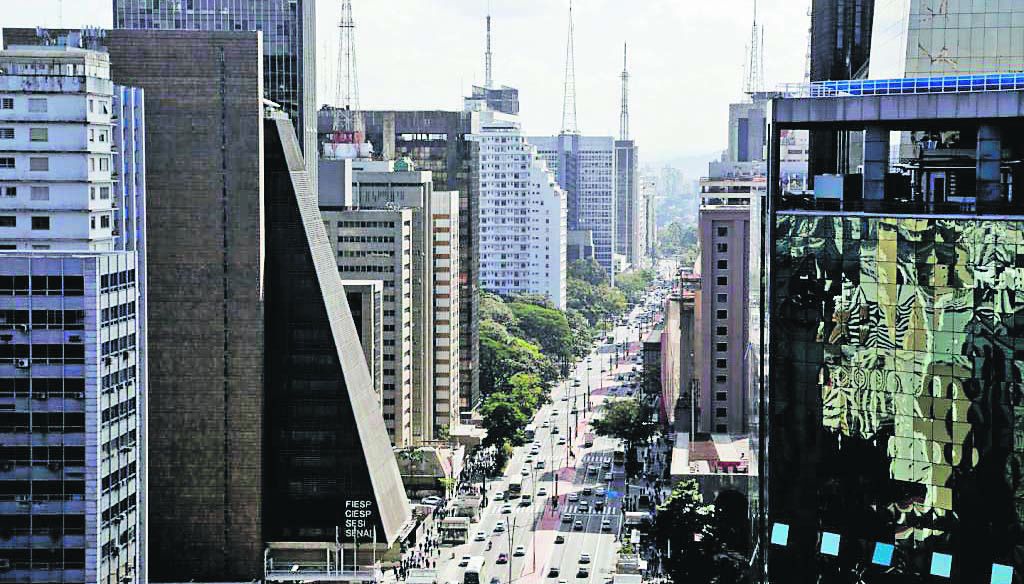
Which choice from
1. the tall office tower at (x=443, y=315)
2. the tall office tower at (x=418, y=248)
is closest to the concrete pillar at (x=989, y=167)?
the tall office tower at (x=418, y=248)

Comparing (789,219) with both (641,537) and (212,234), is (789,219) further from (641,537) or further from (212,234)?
(641,537)

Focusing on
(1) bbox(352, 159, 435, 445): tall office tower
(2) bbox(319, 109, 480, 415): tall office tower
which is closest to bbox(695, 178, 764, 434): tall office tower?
(1) bbox(352, 159, 435, 445): tall office tower

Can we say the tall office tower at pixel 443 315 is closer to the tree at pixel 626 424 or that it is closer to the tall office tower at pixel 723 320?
the tree at pixel 626 424

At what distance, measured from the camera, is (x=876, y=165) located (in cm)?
5806

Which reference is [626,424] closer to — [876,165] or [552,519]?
[552,519]

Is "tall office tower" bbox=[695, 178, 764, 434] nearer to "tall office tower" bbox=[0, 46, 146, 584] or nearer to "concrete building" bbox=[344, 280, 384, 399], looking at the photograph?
"concrete building" bbox=[344, 280, 384, 399]

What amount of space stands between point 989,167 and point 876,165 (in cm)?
418

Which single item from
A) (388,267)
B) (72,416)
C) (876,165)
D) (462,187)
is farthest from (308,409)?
(462,187)

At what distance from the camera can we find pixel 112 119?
86125mm

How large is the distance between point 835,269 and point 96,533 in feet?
96.8

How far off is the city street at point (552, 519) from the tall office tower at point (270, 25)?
108 feet

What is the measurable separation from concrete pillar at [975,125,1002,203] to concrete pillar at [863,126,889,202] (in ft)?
12.1

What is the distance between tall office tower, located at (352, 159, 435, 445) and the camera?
161m

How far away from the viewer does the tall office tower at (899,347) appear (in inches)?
2084
